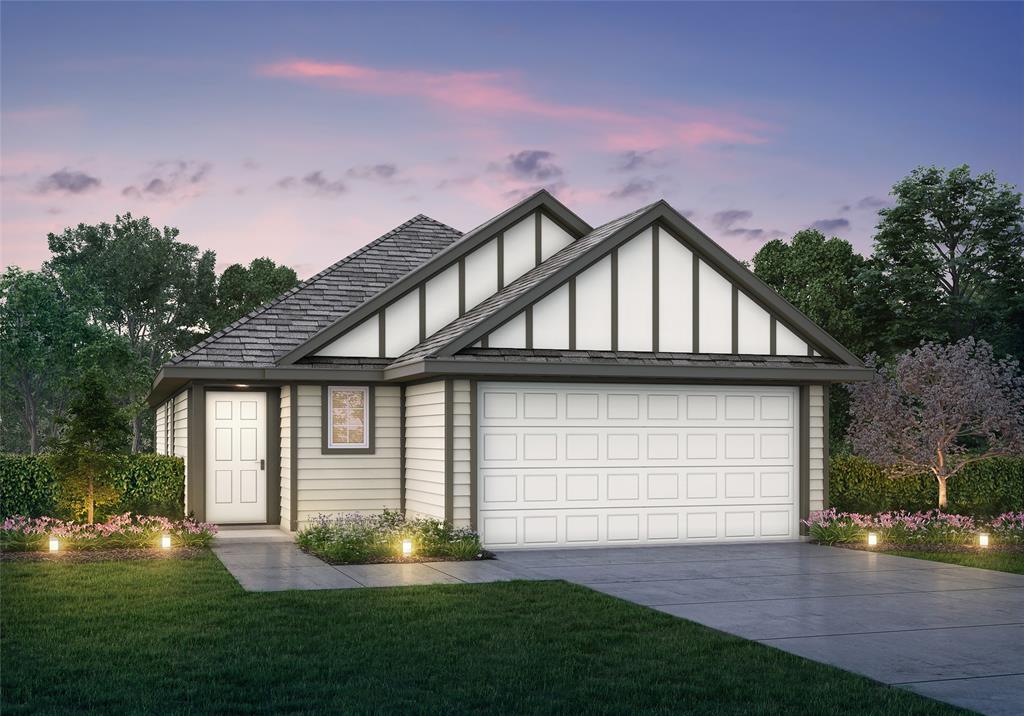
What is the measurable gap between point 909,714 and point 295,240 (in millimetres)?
30277

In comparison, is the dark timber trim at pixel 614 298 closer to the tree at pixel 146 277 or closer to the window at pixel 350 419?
the window at pixel 350 419

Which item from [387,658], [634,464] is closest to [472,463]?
[634,464]

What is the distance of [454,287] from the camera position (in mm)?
19953

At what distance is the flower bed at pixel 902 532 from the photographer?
18.5 m

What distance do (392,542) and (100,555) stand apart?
4167 millimetres

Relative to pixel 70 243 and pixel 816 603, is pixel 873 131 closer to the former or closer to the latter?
pixel 816 603

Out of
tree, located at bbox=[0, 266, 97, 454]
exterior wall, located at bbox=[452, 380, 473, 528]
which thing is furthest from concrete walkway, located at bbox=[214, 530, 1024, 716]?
tree, located at bbox=[0, 266, 97, 454]

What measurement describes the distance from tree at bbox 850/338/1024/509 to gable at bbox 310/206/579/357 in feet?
28.5

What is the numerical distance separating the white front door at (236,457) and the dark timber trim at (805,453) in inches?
380

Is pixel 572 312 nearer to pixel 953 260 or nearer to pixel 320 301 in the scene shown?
pixel 320 301

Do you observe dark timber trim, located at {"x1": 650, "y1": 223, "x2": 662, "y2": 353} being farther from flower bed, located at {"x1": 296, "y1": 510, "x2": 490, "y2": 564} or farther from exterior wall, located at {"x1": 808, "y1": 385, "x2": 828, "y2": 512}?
flower bed, located at {"x1": 296, "y1": 510, "x2": 490, "y2": 564}

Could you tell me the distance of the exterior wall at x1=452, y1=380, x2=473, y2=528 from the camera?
17.2m

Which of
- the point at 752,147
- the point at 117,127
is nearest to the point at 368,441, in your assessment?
the point at 117,127

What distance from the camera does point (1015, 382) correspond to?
25.9 meters
